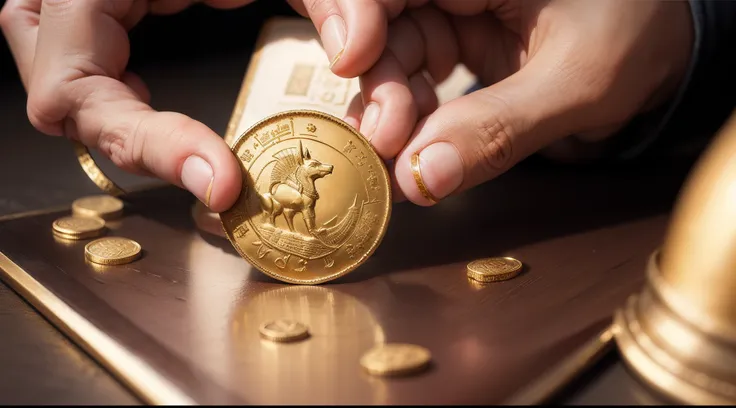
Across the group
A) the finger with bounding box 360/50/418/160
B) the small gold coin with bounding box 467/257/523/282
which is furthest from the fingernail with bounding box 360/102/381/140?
the small gold coin with bounding box 467/257/523/282

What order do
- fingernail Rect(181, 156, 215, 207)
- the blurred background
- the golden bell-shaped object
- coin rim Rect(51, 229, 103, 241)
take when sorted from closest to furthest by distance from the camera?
1. the golden bell-shaped object
2. fingernail Rect(181, 156, 215, 207)
3. coin rim Rect(51, 229, 103, 241)
4. the blurred background

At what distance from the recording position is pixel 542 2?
1.24 metres

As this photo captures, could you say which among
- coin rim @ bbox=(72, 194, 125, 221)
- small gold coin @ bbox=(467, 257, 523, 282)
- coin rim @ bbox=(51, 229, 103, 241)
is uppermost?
coin rim @ bbox=(51, 229, 103, 241)

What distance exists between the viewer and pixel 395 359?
829 millimetres

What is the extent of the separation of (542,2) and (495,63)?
0.22m

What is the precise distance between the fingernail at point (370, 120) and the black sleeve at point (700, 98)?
623mm

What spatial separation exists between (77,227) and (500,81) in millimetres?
635

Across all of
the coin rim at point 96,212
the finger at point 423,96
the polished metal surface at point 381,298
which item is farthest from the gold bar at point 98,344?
the finger at point 423,96

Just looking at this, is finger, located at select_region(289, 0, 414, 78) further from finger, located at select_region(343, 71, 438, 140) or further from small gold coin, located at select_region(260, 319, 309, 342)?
small gold coin, located at select_region(260, 319, 309, 342)

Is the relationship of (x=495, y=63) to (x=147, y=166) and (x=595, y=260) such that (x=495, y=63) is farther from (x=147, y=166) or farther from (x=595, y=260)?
(x=147, y=166)

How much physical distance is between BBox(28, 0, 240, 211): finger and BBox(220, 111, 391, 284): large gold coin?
0.12ft

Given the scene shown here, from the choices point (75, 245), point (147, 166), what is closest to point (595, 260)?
point (147, 166)

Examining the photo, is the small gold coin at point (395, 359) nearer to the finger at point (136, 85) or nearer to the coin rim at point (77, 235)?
the coin rim at point (77, 235)

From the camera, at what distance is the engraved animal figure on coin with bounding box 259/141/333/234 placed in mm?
1022
